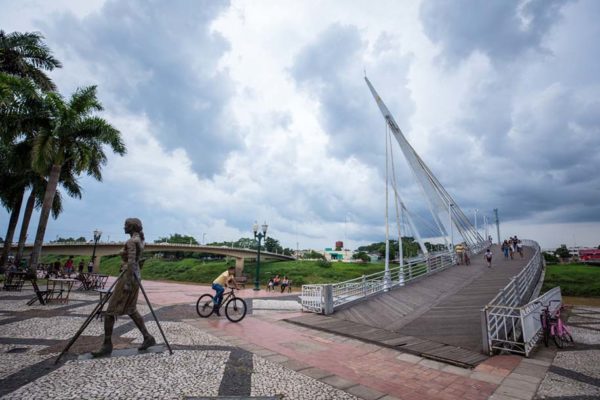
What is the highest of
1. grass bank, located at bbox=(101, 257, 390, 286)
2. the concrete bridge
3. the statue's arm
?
the statue's arm

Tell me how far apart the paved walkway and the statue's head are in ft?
7.28

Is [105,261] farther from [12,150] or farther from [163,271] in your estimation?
[12,150]

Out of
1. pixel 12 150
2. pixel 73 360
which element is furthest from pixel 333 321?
pixel 12 150

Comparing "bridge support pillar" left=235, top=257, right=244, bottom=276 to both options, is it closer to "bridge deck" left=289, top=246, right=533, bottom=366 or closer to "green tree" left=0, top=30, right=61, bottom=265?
"green tree" left=0, top=30, right=61, bottom=265

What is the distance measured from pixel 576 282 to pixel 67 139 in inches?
1919

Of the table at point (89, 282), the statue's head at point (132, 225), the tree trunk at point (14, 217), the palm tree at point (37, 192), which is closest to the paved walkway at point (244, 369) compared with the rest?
the statue's head at point (132, 225)

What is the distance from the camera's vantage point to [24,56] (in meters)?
16.3

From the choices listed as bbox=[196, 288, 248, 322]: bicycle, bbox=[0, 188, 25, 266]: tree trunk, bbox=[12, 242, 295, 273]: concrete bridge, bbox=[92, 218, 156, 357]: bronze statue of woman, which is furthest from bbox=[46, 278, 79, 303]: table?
bbox=[12, 242, 295, 273]: concrete bridge

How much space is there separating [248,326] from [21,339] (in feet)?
16.3

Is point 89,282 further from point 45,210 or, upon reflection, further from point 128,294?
point 128,294

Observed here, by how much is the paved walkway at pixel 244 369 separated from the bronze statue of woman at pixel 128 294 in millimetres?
308

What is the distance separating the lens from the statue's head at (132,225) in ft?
19.5

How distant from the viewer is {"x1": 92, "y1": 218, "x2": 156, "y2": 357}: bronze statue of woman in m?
5.39

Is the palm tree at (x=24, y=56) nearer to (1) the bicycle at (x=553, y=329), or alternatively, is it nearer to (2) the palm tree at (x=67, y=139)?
(2) the palm tree at (x=67, y=139)
